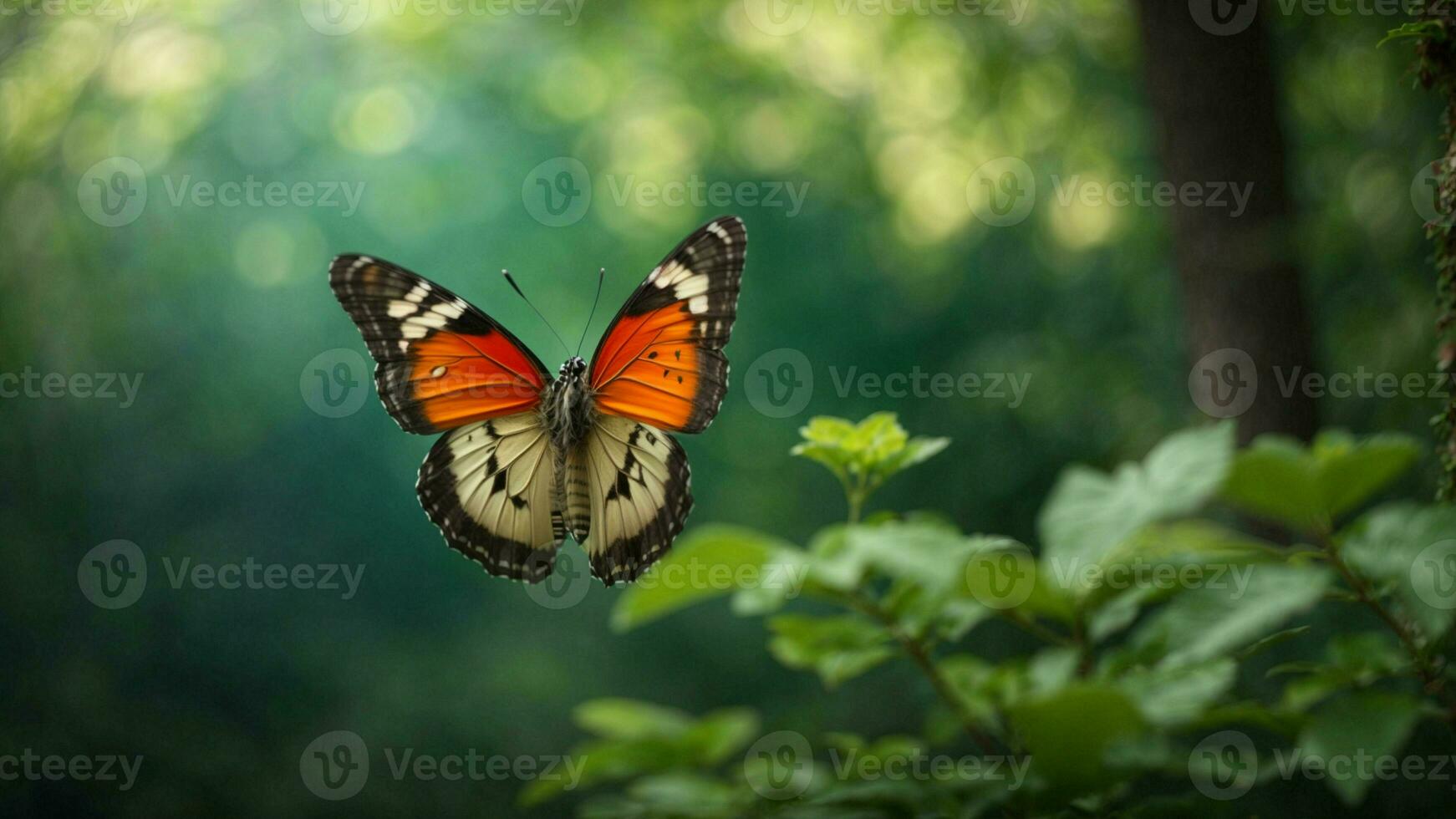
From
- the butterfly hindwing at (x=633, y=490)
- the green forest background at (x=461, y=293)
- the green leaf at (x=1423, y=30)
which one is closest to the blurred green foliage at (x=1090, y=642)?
the green leaf at (x=1423, y=30)

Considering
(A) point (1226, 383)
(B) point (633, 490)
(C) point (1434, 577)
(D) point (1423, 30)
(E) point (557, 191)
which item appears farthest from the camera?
(E) point (557, 191)

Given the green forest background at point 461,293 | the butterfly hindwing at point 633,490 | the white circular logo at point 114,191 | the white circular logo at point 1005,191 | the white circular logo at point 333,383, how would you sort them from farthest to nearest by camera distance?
the white circular logo at point 333,383 → the white circular logo at point 1005,191 → the white circular logo at point 114,191 → the green forest background at point 461,293 → the butterfly hindwing at point 633,490

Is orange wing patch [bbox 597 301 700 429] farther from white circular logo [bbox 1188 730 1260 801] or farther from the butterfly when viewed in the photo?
white circular logo [bbox 1188 730 1260 801]

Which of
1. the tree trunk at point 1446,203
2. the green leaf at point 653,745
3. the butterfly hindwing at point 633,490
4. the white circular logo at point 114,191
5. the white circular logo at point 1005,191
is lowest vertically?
the green leaf at point 653,745

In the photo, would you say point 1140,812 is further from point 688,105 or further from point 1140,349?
point 688,105

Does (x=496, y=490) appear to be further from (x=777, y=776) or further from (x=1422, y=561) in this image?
(x=1422, y=561)

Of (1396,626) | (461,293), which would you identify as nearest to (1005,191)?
(461,293)

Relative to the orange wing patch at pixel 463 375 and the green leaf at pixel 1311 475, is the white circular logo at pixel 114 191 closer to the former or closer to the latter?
the orange wing patch at pixel 463 375
